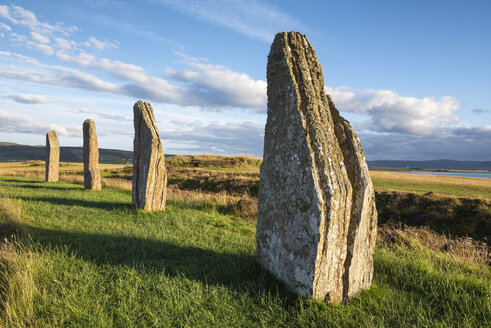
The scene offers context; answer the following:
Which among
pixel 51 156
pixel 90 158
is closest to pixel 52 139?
pixel 51 156

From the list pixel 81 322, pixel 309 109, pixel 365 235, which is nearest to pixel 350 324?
pixel 365 235

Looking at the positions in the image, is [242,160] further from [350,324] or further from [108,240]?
[350,324]

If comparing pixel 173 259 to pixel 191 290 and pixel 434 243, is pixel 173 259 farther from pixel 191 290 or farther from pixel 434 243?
pixel 434 243

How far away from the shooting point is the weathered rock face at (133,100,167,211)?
11406 mm

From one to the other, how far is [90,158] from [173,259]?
50.4ft

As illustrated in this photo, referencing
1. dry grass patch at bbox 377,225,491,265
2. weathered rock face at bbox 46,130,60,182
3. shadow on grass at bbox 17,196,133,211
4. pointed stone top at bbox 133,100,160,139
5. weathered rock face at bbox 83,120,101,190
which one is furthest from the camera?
weathered rock face at bbox 46,130,60,182

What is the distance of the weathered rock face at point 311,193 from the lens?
4379mm

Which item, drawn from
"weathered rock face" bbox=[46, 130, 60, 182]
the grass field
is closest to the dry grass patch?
the grass field

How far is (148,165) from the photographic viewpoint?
11.3 m

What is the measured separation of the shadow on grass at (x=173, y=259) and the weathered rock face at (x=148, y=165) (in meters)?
3.65

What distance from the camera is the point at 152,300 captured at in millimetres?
4488

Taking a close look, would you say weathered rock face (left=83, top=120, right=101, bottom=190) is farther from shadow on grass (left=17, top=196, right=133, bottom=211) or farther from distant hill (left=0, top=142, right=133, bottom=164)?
distant hill (left=0, top=142, right=133, bottom=164)

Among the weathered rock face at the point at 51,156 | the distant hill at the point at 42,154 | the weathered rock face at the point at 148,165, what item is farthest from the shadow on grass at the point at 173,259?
the distant hill at the point at 42,154

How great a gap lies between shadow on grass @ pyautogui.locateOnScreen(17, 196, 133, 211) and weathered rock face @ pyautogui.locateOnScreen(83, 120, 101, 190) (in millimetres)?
4078
